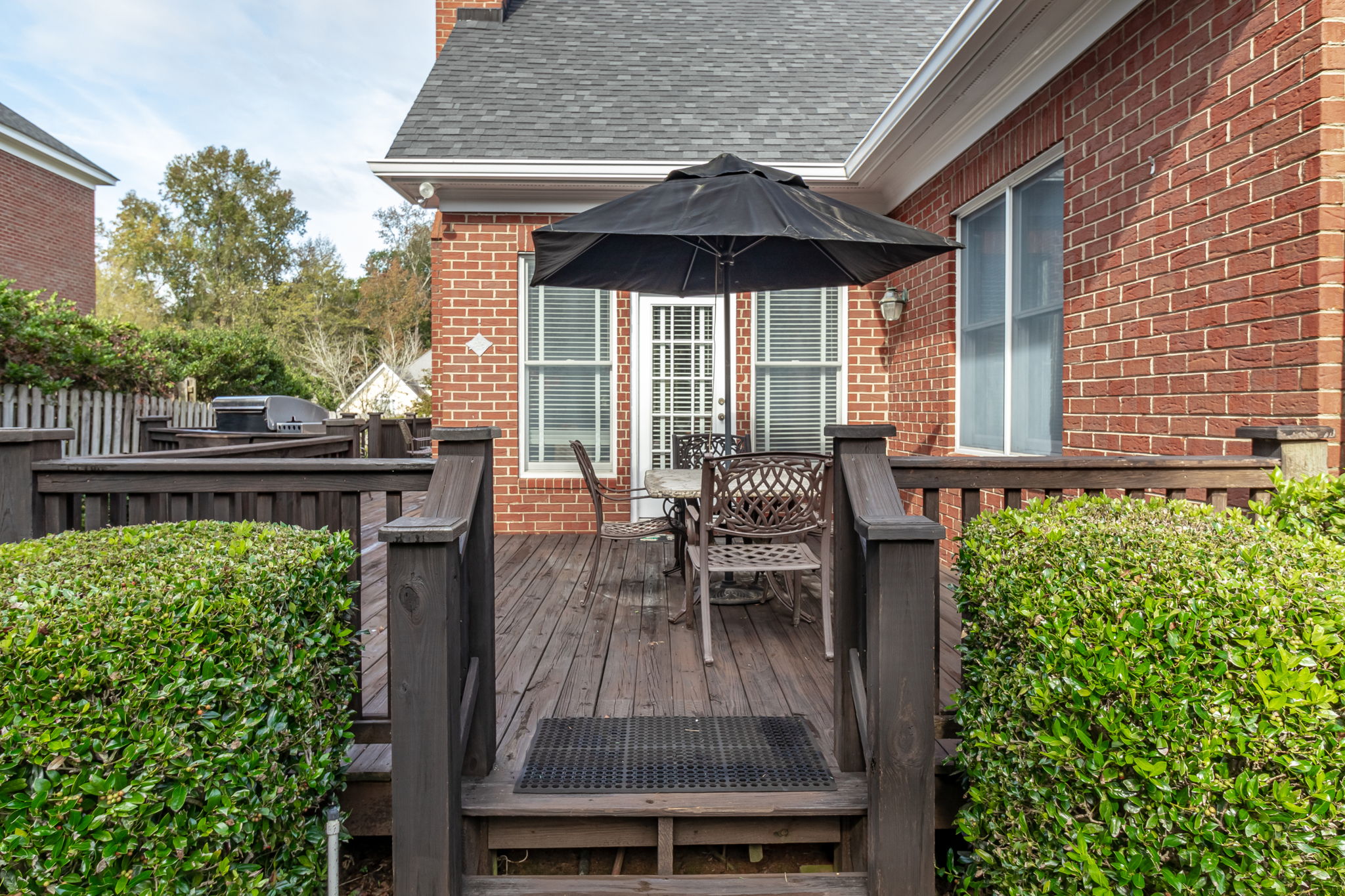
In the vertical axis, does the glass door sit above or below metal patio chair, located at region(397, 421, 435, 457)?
above

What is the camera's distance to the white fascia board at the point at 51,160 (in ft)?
46.1

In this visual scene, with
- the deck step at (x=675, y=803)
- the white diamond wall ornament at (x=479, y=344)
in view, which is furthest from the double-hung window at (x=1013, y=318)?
the white diamond wall ornament at (x=479, y=344)

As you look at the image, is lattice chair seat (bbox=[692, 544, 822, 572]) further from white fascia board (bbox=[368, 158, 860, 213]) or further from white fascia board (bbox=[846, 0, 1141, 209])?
white fascia board (bbox=[368, 158, 860, 213])

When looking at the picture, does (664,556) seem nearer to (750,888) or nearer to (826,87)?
(750,888)

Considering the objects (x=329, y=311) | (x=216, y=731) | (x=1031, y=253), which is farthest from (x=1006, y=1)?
(x=329, y=311)

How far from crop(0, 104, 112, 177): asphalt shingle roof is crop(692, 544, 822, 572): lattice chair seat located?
1742 cm

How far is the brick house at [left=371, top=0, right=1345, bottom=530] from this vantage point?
2510mm

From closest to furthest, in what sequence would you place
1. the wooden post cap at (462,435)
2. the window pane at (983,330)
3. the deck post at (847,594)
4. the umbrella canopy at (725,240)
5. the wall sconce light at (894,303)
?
1. the wooden post cap at (462,435)
2. the deck post at (847,594)
3. the umbrella canopy at (725,240)
4. the window pane at (983,330)
5. the wall sconce light at (894,303)

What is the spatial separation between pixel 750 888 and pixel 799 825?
23cm

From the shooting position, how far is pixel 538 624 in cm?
367

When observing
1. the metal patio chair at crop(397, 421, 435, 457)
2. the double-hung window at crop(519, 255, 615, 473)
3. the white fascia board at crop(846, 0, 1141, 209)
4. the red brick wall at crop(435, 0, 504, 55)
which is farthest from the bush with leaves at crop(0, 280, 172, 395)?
the white fascia board at crop(846, 0, 1141, 209)

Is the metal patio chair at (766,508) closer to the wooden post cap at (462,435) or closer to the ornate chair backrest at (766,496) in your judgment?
the ornate chair backrest at (766,496)

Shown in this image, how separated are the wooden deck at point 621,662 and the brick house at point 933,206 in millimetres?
1381

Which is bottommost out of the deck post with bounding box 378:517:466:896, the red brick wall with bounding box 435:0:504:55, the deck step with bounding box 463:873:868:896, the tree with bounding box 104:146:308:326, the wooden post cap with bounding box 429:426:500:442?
the deck step with bounding box 463:873:868:896
